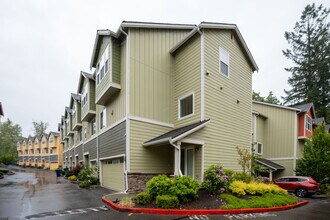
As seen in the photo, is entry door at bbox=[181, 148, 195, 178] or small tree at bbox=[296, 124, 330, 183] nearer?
entry door at bbox=[181, 148, 195, 178]

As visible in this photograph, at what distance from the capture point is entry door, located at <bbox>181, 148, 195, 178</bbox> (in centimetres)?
1312

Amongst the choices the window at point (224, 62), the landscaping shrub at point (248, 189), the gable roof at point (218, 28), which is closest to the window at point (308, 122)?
the gable roof at point (218, 28)

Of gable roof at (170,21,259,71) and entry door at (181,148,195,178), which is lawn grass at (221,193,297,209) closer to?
entry door at (181,148,195,178)

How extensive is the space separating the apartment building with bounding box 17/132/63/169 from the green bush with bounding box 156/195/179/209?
52.1 metres

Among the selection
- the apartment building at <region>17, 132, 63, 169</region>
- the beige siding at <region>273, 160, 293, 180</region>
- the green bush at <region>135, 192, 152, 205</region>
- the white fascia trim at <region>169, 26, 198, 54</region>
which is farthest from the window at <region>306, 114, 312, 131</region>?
the apartment building at <region>17, 132, 63, 169</region>

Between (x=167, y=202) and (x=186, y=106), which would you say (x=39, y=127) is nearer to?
(x=186, y=106)

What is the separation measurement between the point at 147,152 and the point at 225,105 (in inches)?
225

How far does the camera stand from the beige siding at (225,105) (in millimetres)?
13445

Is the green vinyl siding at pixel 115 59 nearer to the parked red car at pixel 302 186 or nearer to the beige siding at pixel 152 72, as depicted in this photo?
the beige siding at pixel 152 72

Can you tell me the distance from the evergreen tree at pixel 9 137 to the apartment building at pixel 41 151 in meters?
2.98

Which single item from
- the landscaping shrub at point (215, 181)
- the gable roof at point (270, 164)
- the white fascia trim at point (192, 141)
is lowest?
the gable roof at point (270, 164)

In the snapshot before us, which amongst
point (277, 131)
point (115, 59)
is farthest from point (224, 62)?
point (277, 131)

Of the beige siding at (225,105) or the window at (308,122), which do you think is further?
the window at (308,122)

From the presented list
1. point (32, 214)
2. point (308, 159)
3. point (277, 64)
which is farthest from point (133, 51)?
point (277, 64)
